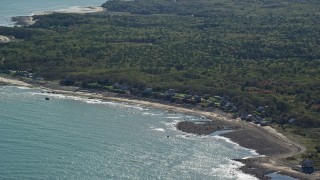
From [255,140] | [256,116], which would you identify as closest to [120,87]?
[256,116]

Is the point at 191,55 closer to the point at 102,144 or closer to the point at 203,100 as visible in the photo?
the point at 203,100

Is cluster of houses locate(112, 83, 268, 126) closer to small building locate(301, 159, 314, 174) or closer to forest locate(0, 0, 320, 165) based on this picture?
forest locate(0, 0, 320, 165)

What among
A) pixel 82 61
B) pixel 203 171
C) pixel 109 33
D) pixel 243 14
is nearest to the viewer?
pixel 203 171

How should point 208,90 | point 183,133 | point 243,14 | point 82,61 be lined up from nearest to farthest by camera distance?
point 183,133 → point 208,90 → point 82,61 → point 243,14

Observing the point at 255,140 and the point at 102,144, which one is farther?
the point at 255,140

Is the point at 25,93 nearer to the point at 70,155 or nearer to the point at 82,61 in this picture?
the point at 82,61

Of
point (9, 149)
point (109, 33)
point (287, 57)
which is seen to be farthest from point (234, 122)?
point (109, 33)

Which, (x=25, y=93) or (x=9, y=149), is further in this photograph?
(x=25, y=93)

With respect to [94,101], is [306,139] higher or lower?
lower
